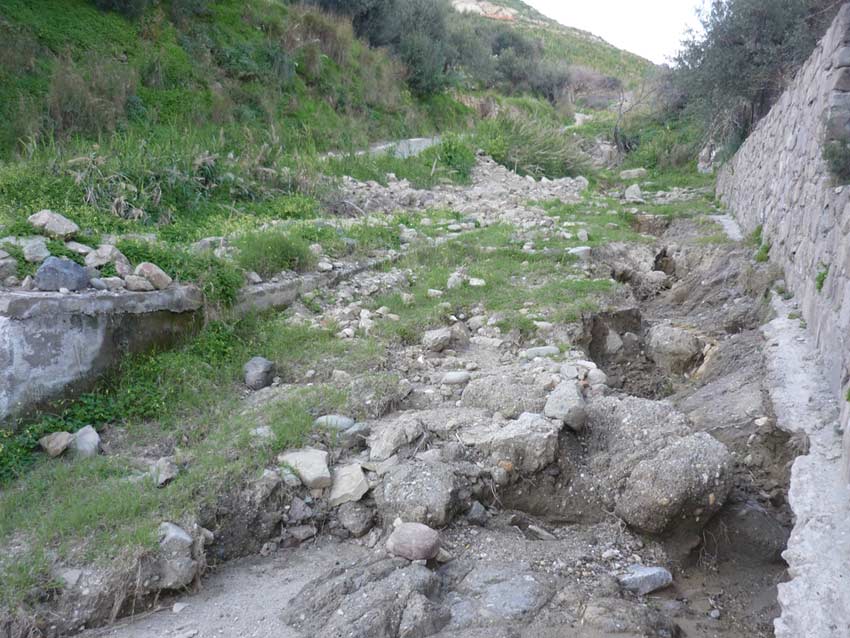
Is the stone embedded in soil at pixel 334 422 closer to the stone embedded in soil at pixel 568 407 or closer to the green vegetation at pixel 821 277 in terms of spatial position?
the stone embedded in soil at pixel 568 407

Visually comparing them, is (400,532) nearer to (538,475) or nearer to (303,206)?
(538,475)

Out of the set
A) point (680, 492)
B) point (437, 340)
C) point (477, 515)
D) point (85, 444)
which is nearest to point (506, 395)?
point (477, 515)

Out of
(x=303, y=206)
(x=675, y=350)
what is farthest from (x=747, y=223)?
(x=303, y=206)

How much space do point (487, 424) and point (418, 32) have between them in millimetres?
17448

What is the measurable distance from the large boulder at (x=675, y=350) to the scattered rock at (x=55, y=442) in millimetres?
4030

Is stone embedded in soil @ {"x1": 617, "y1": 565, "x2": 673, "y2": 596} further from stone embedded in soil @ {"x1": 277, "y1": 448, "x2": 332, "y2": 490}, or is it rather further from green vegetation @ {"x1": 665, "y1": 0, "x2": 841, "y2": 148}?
green vegetation @ {"x1": 665, "y1": 0, "x2": 841, "y2": 148}

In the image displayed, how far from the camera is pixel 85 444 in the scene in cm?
400

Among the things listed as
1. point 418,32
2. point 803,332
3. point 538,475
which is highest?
point 418,32

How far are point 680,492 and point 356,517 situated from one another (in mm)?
1527

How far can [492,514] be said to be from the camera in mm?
3463

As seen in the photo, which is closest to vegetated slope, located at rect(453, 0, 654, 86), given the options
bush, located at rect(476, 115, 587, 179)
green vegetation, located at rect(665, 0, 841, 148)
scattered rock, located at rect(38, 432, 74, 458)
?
bush, located at rect(476, 115, 587, 179)

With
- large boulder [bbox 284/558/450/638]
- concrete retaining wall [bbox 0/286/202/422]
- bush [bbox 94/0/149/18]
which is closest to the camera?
large boulder [bbox 284/558/450/638]

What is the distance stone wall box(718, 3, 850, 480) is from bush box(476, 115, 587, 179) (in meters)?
6.38

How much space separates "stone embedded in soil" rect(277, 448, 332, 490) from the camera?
3561 mm
